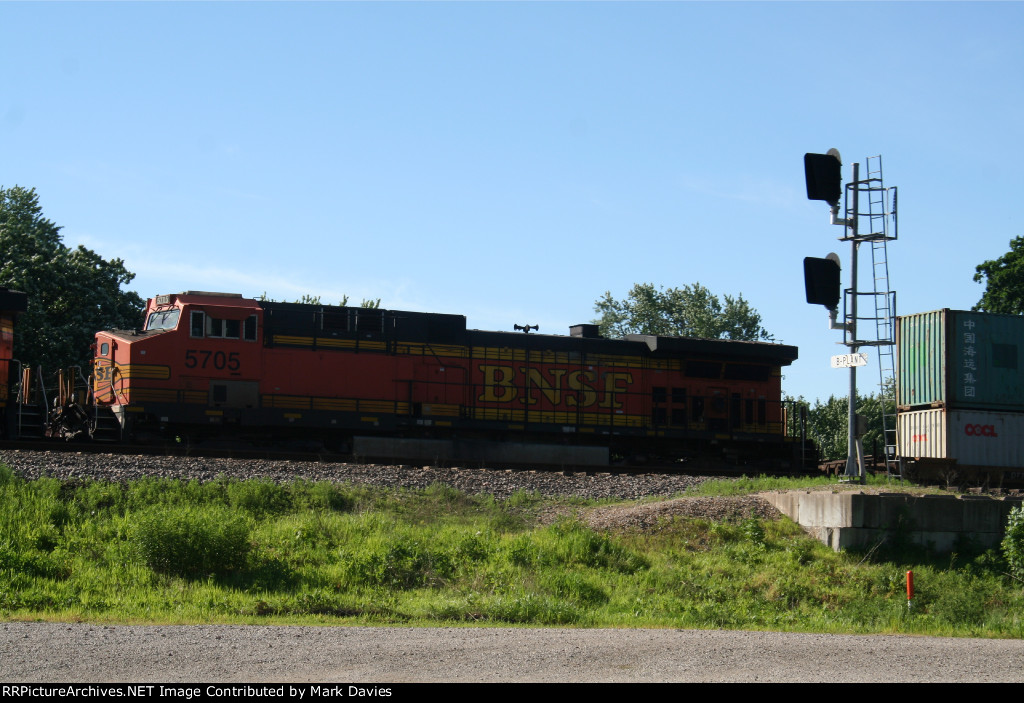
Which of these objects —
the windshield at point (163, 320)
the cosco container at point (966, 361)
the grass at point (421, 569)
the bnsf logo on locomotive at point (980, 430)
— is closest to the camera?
the grass at point (421, 569)

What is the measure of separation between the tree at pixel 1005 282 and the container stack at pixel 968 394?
105ft

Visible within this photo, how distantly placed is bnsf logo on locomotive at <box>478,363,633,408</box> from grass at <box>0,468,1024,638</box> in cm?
958

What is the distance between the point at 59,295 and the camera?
3588 centimetres

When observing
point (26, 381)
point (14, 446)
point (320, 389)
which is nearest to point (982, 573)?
point (320, 389)

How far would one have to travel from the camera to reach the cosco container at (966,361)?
18.4m

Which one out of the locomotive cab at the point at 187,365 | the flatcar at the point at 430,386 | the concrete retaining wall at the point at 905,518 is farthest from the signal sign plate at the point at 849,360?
the locomotive cab at the point at 187,365

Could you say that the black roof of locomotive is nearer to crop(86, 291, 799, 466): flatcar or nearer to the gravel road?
crop(86, 291, 799, 466): flatcar

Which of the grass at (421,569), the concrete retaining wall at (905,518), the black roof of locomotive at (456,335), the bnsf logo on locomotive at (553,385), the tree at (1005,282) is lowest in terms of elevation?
the grass at (421,569)

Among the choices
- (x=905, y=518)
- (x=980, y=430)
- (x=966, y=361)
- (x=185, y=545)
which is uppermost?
(x=966, y=361)

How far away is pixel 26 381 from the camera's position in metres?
23.2

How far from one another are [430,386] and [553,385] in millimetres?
3149

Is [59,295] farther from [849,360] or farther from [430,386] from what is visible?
[849,360]

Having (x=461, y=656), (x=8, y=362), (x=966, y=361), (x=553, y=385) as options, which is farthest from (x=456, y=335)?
(x=461, y=656)

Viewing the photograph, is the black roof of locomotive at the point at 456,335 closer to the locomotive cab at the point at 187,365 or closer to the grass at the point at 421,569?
the locomotive cab at the point at 187,365
